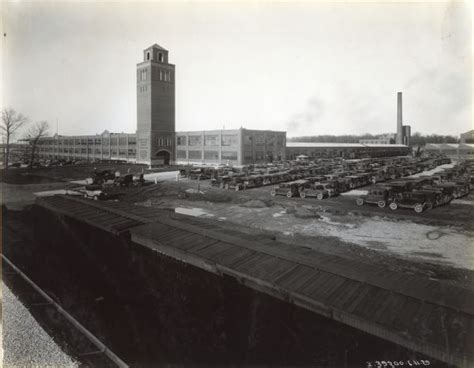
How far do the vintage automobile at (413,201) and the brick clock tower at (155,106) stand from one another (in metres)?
49.8

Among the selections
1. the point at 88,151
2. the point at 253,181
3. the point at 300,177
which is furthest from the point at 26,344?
the point at 88,151

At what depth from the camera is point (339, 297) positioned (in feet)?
24.2

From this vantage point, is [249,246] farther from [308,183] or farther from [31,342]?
[308,183]

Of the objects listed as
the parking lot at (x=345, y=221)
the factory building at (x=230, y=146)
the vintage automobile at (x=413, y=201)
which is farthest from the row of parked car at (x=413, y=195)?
the factory building at (x=230, y=146)

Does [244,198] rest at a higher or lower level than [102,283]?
higher

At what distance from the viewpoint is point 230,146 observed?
59.1 metres

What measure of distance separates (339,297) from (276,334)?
1.83 meters

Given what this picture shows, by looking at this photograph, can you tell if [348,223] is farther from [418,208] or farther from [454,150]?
[454,150]

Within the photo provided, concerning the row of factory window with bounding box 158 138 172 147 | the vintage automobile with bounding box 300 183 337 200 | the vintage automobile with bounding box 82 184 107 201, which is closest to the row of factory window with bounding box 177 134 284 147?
the row of factory window with bounding box 158 138 172 147

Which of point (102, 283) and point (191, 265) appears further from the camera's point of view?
point (102, 283)

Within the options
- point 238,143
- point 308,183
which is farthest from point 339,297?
point 238,143

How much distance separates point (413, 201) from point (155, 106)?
52.6 meters

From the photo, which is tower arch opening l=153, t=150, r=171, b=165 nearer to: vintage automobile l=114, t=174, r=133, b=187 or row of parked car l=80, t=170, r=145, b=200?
row of parked car l=80, t=170, r=145, b=200

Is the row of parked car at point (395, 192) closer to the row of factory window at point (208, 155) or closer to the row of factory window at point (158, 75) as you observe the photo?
the row of factory window at point (208, 155)
